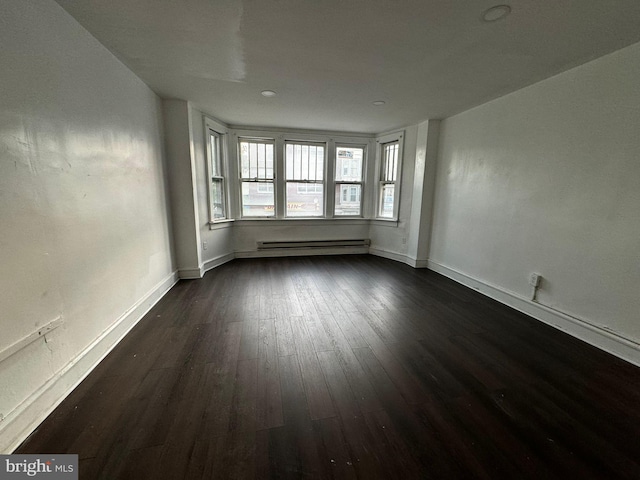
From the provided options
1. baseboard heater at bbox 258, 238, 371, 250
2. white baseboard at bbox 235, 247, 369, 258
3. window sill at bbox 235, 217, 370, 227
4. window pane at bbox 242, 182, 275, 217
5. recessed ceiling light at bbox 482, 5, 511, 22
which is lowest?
white baseboard at bbox 235, 247, 369, 258

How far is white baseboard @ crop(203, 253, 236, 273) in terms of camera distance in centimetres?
391

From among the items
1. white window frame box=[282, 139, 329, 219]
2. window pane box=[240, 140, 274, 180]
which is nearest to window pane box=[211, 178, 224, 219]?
window pane box=[240, 140, 274, 180]

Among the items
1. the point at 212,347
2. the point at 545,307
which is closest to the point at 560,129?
the point at 545,307

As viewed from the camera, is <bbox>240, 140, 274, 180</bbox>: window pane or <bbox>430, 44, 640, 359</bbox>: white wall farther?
<bbox>240, 140, 274, 180</bbox>: window pane

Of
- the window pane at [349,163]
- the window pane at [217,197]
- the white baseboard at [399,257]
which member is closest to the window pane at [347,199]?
the window pane at [349,163]

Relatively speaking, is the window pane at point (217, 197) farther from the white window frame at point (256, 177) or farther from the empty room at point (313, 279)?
the empty room at point (313, 279)

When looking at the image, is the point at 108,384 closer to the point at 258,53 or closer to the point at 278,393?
the point at 278,393

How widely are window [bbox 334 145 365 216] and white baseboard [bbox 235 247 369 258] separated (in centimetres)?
72

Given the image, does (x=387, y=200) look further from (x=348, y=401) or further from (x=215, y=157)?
→ (x=348, y=401)

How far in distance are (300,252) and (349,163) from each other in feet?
6.50

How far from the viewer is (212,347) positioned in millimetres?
2021

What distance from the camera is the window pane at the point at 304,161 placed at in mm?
4660

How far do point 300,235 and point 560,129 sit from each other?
147 inches

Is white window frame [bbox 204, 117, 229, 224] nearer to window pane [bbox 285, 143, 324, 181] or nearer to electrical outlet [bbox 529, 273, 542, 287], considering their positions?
window pane [bbox 285, 143, 324, 181]
